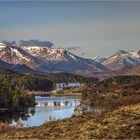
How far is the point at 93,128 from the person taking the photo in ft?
77.8

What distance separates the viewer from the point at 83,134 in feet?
74.1

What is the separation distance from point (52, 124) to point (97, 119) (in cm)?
268

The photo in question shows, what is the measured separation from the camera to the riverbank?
864 inches

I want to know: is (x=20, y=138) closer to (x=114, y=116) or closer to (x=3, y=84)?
(x=114, y=116)

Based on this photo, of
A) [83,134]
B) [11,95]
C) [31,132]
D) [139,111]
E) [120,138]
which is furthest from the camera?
[11,95]

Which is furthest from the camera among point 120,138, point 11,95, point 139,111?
point 11,95

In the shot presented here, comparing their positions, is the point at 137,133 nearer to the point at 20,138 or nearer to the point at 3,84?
the point at 20,138

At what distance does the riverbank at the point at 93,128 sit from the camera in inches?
864

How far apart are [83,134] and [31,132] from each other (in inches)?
151

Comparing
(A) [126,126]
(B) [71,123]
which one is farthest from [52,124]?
(A) [126,126]

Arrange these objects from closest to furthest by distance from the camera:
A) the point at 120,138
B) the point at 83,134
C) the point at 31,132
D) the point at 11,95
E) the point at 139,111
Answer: the point at 120,138, the point at 83,134, the point at 31,132, the point at 139,111, the point at 11,95

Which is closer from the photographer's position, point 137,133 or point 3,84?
point 137,133

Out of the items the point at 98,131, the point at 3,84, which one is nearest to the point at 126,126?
the point at 98,131

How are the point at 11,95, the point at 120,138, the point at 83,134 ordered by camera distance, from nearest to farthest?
the point at 120,138 → the point at 83,134 → the point at 11,95
